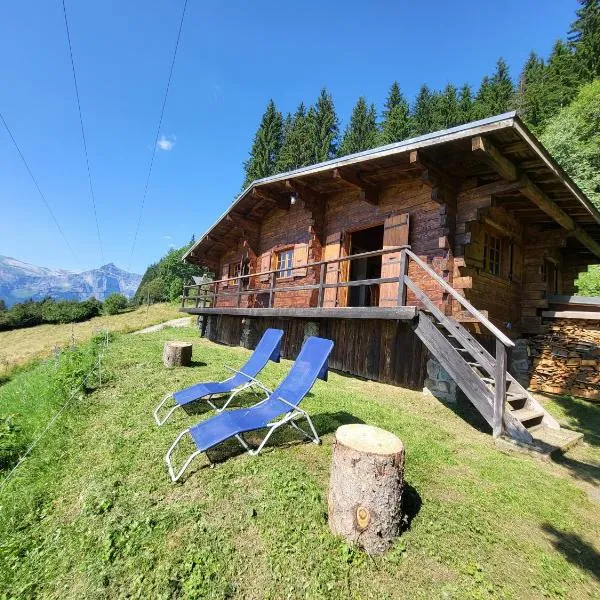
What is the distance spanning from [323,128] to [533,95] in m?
19.9

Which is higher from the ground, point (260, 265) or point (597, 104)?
point (597, 104)

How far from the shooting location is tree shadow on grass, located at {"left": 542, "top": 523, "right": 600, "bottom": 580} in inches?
96.4

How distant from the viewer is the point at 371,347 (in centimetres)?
767

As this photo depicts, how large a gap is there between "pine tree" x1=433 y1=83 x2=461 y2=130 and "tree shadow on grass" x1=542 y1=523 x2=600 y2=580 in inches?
1404

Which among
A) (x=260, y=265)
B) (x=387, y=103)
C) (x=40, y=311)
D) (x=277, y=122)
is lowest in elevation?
(x=40, y=311)

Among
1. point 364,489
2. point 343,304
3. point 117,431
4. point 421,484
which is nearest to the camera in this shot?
point 364,489

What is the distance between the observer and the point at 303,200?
30.9 ft

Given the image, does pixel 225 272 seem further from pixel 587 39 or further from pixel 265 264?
pixel 587 39

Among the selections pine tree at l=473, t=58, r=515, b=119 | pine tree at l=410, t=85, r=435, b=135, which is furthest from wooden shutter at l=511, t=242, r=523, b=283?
pine tree at l=410, t=85, r=435, b=135

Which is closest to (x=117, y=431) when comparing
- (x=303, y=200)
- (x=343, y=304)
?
(x=343, y=304)

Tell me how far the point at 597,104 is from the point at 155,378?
Result: 89.9 ft

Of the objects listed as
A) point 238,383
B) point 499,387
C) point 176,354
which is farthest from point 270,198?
point 499,387

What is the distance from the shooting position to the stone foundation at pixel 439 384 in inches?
245

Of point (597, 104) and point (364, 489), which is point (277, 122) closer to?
point (597, 104)
